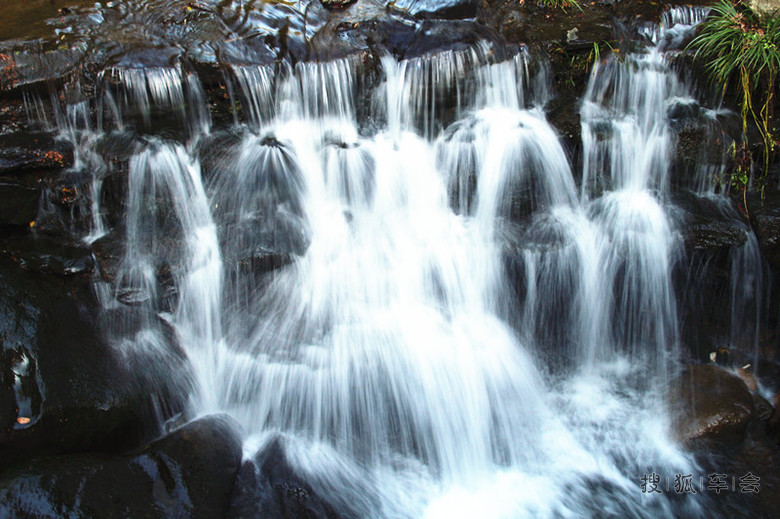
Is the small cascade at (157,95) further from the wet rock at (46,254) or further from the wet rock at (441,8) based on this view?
the wet rock at (441,8)

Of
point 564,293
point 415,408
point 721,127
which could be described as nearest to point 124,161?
point 415,408

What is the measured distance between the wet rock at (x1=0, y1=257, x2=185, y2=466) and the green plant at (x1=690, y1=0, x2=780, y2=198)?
6113 millimetres

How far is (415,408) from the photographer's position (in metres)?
4.50

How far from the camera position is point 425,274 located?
5.18 meters

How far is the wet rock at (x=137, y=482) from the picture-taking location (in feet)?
10.2

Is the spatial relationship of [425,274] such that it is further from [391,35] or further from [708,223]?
[391,35]

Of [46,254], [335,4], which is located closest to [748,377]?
[335,4]

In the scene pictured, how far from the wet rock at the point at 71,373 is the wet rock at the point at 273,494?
0.90 m

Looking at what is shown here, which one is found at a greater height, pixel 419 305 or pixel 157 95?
pixel 157 95

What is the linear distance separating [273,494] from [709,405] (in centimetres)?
382

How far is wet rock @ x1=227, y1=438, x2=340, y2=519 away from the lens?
366 centimetres

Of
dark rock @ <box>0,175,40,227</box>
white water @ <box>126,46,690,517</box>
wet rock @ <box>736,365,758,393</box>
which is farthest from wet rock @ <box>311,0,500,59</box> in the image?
wet rock @ <box>736,365,758,393</box>

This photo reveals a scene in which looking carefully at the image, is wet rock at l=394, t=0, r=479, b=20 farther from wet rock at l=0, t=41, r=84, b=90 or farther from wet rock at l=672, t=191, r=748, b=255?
wet rock at l=0, t=41, r=84, b=90

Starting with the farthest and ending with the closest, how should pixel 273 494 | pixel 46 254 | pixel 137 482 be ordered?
pixel 46 254 < pixel 273 494 < pixel 137 482
